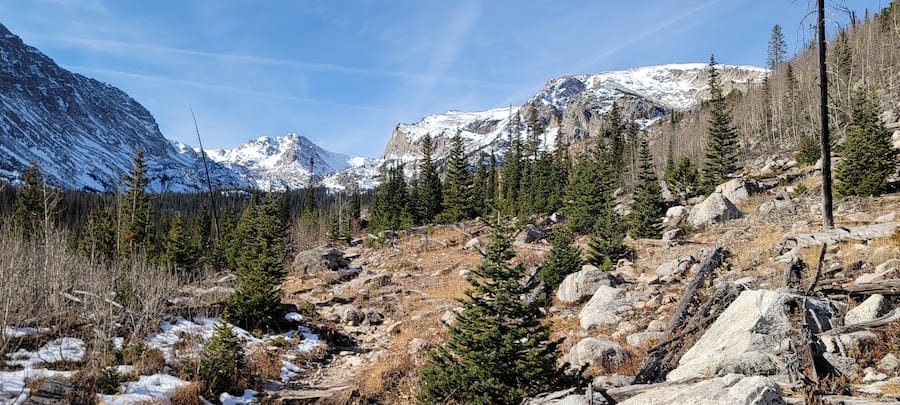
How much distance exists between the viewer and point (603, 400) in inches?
223

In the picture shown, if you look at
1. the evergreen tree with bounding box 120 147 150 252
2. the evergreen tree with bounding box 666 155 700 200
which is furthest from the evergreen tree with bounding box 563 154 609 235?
the evergreen tree with bounding box 120 147 150 252

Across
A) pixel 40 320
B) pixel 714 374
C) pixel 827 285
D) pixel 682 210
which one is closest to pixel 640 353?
pixel 827 285

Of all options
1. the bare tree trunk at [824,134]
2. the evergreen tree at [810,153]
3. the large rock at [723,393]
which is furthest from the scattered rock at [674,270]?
the evergreen tree at [810,153]

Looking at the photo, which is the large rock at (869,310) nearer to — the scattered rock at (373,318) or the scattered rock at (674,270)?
the scattered rock at (674,270)

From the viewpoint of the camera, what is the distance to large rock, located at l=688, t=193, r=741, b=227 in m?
22.4

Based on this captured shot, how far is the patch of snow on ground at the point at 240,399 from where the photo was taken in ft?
29.6

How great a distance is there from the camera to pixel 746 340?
20.2 ft

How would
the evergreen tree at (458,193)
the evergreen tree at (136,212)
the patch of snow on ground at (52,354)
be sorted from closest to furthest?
the patch of snow on ground at (52,354) → the evergreen tree at (136,212) → the evergreen tree at (458,193)

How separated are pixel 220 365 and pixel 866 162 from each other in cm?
2563

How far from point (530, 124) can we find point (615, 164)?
755 inches

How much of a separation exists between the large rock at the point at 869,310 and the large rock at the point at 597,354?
3.83m

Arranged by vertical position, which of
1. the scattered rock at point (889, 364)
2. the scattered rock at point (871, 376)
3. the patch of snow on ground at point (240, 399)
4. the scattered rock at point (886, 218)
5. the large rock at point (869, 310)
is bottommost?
the patch of snow on ground at point (240, 399)

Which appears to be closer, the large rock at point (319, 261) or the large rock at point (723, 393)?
the large rock at point (723, 393)

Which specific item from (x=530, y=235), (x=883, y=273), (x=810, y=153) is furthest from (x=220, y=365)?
(x=810, y=153)
